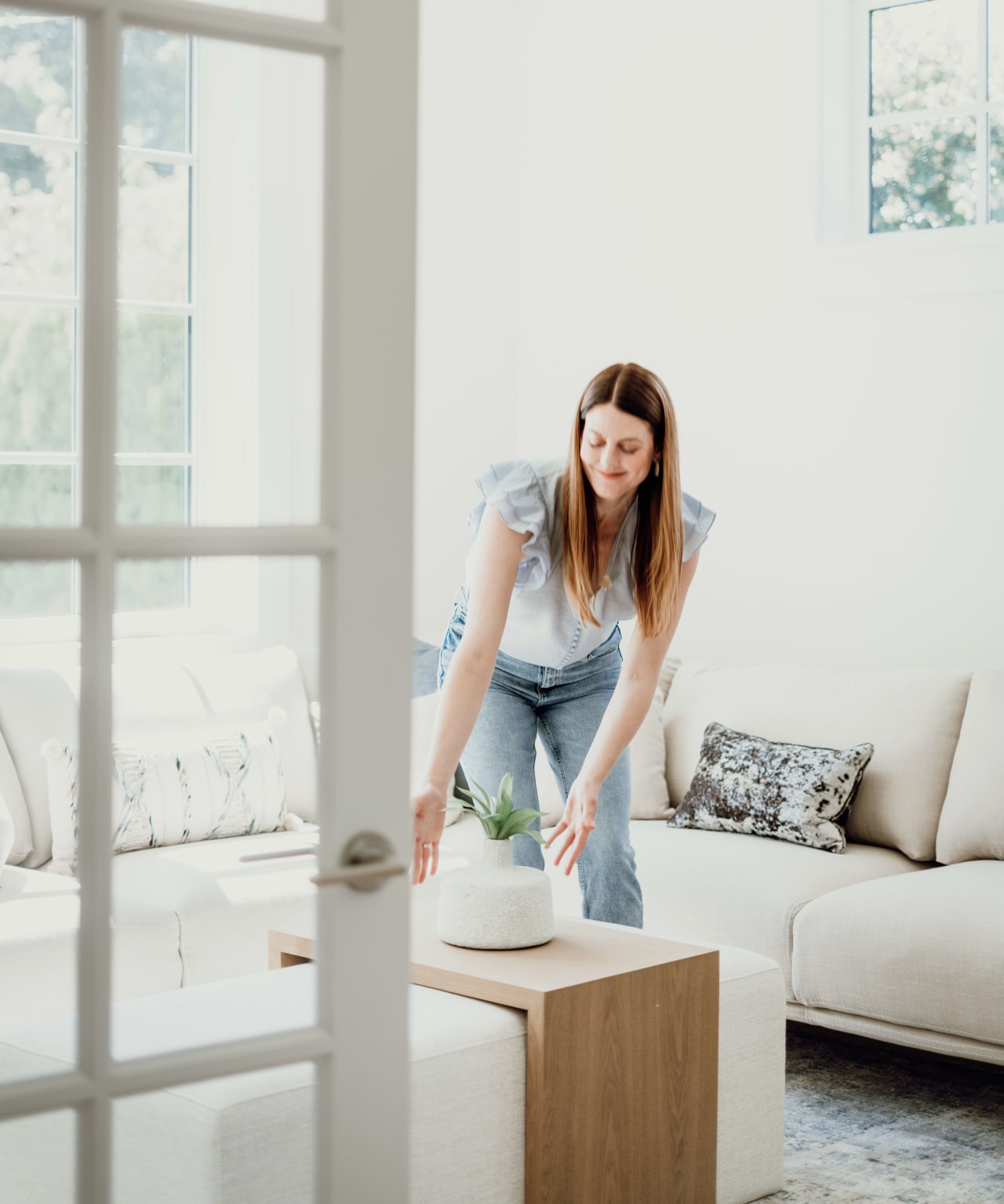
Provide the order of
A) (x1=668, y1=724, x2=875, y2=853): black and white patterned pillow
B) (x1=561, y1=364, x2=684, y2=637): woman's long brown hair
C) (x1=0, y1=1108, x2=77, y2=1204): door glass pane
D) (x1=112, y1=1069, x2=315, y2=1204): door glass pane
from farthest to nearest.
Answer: (x1=668, y1=724, x2=875, y2=853): black and white patterned pillow < (x1=561, y1=364, x2=684, y2=637): woman's long brown hair < (x1=0, y1=1108, x2=77, y2=1204): door glass pane < (x1=112, y1=1069, x2=315, y2=1204): door glass pane

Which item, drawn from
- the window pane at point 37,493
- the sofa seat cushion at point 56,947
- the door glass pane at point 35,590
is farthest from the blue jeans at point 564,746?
the window pane at point 37,493

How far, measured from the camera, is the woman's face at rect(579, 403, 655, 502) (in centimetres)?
257

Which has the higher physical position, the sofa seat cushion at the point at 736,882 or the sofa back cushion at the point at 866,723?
the sofa back cushion at the point at 866,723

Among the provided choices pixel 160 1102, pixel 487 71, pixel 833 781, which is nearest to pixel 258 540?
pixel 160 1102

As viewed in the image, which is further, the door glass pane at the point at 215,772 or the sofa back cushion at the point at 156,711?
the sofa back cushion at the point at 156,711

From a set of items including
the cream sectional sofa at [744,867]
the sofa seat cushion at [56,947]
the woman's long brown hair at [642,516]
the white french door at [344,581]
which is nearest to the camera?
the white french door at [344,581]

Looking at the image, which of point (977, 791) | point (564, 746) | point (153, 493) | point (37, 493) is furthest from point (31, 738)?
point (977, 791)

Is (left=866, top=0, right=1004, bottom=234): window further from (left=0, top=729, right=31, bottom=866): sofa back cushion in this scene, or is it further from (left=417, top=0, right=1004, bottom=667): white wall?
(left=0, top=729, right=31, bottom=866): sofa back cushion

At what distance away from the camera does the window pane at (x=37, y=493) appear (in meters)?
3.98

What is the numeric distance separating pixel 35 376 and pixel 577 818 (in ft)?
7.55

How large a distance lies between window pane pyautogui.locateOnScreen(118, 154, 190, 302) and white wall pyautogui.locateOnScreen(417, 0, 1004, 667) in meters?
0.82

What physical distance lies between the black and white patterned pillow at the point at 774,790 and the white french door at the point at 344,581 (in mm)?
2250

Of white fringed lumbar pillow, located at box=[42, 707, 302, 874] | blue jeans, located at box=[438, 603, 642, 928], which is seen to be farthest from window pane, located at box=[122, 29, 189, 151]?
blue jeans, located at box=[438, 603, 642, 928]

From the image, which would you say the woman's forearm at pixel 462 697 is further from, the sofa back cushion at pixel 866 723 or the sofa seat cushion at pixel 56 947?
the sofa back cushion at pixel 866 723
